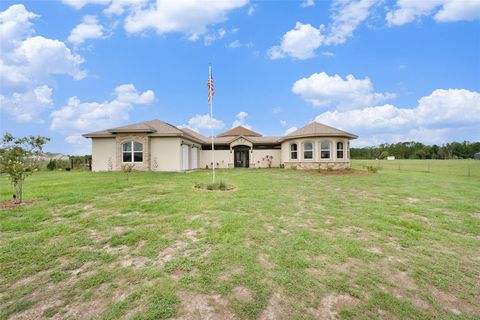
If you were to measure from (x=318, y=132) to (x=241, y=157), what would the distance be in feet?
29.4

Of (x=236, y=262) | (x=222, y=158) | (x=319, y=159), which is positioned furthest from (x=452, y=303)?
(x=222, y=158)

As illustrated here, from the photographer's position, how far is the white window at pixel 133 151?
715 inches

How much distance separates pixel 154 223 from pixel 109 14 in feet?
42.3

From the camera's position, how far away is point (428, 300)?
9.76ft

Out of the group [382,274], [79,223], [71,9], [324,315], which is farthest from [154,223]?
[71,9]

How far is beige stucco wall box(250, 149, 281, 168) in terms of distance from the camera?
25625 mm

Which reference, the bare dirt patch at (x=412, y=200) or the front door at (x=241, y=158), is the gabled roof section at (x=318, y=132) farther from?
the bare dirt patch at (x=412, y=200)

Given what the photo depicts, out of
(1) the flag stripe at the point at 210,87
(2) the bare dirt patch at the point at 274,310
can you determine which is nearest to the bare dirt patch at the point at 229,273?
(2) the bare dirt patch at the point at 274,310

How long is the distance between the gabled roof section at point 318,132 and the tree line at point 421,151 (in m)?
56.9

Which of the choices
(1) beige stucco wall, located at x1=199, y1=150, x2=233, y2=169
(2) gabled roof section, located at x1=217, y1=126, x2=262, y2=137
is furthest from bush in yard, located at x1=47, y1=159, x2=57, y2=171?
(2) gabled roof section, located at x1=217, y1=126, x2=262, y2=137

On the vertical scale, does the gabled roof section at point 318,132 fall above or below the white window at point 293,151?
above

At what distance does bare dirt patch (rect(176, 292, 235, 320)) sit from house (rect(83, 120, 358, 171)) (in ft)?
51.9

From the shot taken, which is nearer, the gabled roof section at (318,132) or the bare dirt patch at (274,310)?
the bare dirt patch at (274,310)

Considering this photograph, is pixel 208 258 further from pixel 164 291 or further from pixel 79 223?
pixel 79 223
